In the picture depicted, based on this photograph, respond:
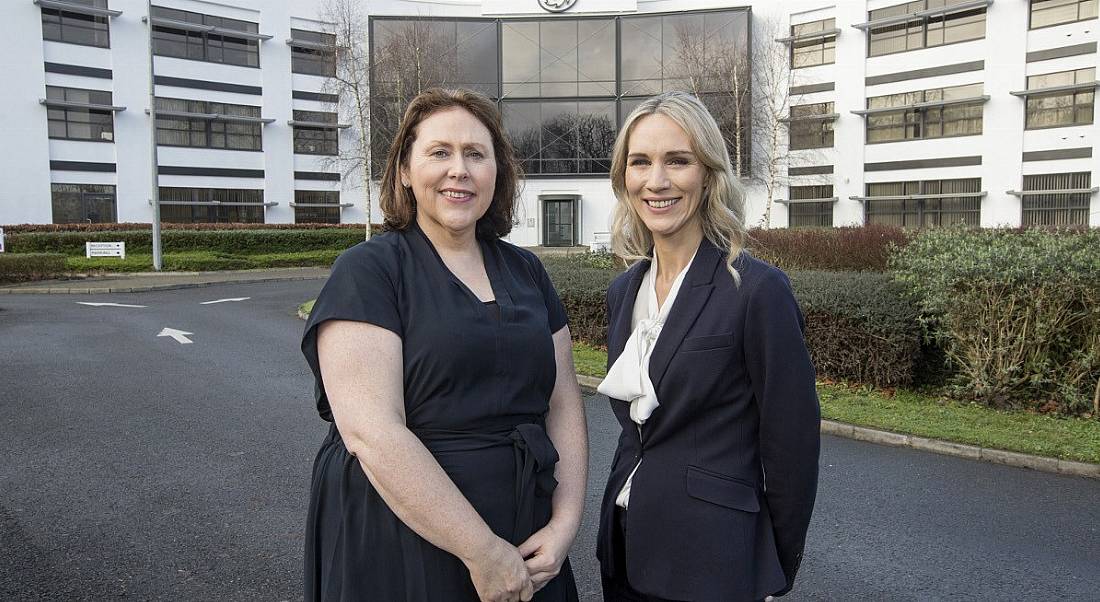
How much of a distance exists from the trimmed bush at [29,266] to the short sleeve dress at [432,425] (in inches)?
978

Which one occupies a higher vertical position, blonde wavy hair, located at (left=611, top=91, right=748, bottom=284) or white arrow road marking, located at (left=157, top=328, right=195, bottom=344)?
blonde wavy hair, located at (left=611, top=91, right=748, bottom=284)

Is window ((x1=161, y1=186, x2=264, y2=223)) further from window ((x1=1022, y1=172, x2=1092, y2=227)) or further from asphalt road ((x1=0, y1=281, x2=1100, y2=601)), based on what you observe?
window ((x1=1022, y1=172, x2=1092, y2=227))

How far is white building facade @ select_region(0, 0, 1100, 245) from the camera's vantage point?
1452 inches

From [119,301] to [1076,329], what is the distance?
18715 mm

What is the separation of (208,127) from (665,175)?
44756 mm

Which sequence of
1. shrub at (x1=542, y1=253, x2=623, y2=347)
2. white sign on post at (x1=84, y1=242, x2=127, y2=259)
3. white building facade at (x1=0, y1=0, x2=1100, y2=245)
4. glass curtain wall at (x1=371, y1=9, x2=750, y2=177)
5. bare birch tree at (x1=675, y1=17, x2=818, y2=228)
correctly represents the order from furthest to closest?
glass curtain wall at (x1=371, y1=9, x2=750, y2=177) → bare birch tree at (x1=675, y1=17, x2=818, y2=228) → white building facade at (x1=0, y1=0, x2=1100, y2=245) → white sign on post at (x1=84, y1=242, x2=127, y2=259) → shrub at (x1=542, y1=253, x2=623, y2=347)

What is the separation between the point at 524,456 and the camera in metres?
2.10

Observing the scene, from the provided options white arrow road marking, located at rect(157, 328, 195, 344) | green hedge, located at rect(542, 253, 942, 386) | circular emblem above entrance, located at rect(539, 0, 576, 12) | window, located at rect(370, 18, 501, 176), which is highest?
circular emblem above entrance, located at rect(539, 0, 576, 12)

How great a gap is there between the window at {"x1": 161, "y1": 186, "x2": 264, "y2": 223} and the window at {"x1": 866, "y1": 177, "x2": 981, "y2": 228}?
32212mm

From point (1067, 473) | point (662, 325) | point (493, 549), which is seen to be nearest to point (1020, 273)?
point (1067, 473)

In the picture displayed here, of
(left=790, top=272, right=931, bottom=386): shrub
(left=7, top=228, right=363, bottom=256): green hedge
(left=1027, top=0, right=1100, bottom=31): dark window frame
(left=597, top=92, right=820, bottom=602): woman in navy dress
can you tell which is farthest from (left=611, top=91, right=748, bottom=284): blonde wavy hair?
(left=1027, top=0, right=1100, bottom=31): dark window frame

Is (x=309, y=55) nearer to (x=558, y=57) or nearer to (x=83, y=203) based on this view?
(x=558, y=57)

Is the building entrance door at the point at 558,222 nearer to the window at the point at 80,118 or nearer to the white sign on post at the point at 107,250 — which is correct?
the window at the point at 80,118

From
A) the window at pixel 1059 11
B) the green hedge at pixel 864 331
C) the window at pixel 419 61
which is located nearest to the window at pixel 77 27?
the window at pixel 419 61
